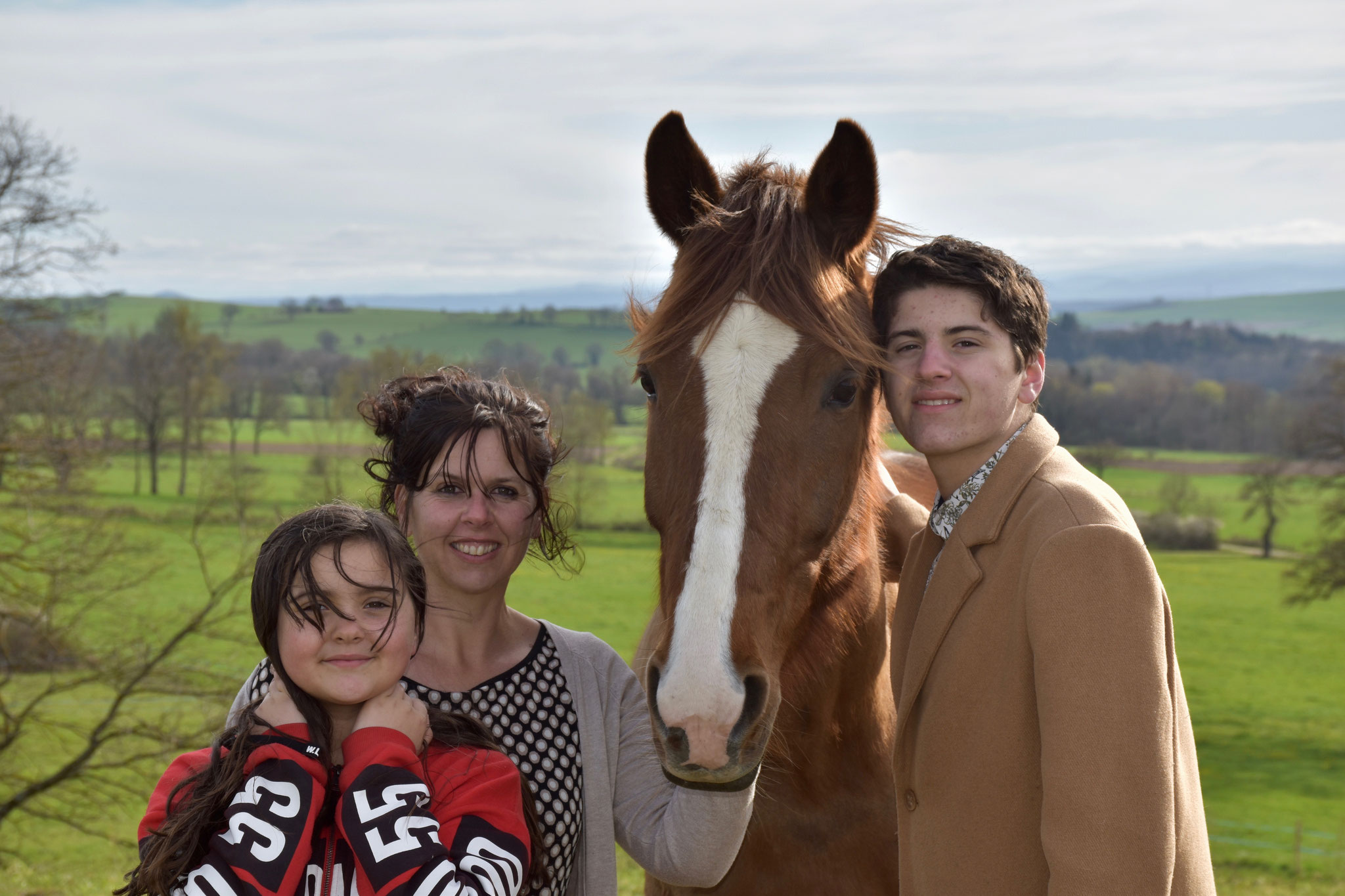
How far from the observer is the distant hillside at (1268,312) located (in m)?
92.0

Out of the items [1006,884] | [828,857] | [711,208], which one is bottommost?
[828,857]

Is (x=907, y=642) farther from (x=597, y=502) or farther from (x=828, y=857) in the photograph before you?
(x=597, y=502)

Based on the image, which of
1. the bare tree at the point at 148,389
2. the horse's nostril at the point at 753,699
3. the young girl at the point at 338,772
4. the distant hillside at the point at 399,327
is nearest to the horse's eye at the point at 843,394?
the horse's nostril at the point at 753,699

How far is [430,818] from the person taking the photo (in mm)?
1812

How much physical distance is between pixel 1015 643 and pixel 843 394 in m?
0.68

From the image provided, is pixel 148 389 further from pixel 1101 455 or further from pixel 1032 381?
pixel 1101 455

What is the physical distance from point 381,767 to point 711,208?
1.62 metres

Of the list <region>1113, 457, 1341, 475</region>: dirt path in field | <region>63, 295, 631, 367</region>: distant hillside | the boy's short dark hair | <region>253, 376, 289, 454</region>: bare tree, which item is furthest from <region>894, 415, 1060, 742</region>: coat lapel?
<region>63, 295, 631, 367</region>: distant hillside

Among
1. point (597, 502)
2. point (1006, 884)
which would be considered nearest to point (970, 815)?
point (1006, 884)

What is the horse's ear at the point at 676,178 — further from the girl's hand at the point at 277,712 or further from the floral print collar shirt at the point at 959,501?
the girl's hand at the point at 277,712

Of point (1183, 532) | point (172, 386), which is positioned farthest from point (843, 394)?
point (1183, 532)

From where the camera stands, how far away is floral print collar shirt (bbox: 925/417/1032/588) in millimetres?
2178

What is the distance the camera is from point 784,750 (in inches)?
102

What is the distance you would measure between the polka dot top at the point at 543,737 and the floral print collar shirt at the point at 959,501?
0.95m
